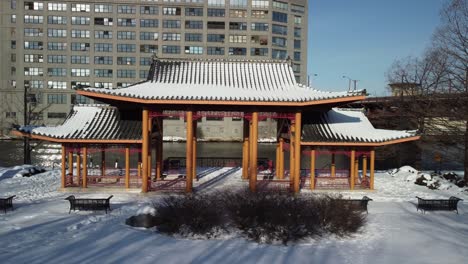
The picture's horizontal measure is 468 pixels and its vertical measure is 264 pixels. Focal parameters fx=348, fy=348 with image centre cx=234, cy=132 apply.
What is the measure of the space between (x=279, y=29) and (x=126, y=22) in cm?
2849

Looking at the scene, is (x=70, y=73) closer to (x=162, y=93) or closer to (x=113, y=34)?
(x=113, y=34)

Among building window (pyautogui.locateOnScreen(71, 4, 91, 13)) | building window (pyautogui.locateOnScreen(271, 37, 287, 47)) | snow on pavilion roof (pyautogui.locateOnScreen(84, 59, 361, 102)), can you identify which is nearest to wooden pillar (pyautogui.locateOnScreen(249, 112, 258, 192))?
snow on pavilion roof (pyautogui.locateOnScreen(84, 59, 361, 102))

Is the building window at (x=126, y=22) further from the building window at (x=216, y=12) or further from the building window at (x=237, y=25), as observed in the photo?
the building window at (x=237, y=25)

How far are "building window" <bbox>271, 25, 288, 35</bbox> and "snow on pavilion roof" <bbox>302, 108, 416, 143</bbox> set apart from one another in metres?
48.7

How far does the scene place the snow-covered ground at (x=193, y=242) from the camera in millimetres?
9336

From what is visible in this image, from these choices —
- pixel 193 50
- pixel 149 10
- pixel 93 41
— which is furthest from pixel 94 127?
pixel 93 41

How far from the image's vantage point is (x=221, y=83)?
65.7 ft

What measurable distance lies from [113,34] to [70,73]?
10496 millimetres

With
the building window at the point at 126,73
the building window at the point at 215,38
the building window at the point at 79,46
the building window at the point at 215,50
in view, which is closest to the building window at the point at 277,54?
the building window at the point at 215,50

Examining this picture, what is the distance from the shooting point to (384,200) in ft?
55.9

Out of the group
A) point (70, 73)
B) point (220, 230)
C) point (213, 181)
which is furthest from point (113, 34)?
point (220, 230)

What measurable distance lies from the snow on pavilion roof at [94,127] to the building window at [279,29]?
52101 millimetres

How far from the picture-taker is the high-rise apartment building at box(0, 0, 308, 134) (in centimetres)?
6216

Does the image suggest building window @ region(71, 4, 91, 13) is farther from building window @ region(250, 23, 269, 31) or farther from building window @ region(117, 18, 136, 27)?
building window @ region(250, 23, 269, 31)
